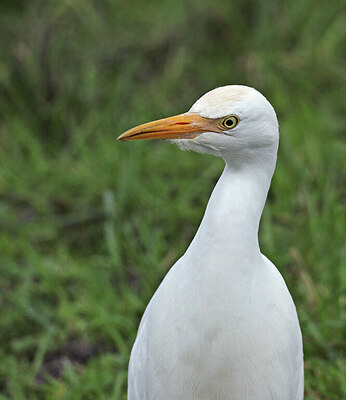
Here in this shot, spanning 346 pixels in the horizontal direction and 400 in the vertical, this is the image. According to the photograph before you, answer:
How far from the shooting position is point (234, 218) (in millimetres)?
1827

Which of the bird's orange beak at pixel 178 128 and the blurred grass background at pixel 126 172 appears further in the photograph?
the blurred grass background at pixel 126 172

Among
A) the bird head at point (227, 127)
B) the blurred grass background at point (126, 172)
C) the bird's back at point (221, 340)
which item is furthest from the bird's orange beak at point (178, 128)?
the blurred grass background at point (126, 172)

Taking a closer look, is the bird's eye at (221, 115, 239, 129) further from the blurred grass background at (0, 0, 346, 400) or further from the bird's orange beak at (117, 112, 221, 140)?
the blurred grass background at (0, 0, 346, 400)

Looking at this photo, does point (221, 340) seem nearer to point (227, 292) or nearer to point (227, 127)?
point (227, 292)

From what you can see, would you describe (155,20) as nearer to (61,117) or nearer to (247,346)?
(61,117)

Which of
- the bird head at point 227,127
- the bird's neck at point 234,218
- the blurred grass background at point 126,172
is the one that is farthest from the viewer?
the blurred grass background at point 126,172

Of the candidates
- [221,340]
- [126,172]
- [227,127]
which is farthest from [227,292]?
[126,172]

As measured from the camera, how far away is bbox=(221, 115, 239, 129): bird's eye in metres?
1.74

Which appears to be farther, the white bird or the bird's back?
the bird's back

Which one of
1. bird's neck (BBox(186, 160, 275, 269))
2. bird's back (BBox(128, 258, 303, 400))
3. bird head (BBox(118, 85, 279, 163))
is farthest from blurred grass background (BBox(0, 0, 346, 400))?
bird head (BBox(118, 85, 279, 163))

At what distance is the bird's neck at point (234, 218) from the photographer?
183cm

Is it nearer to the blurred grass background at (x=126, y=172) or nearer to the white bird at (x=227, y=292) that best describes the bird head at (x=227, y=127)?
the white bird at (x=227, y=292)

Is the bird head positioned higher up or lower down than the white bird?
higher up

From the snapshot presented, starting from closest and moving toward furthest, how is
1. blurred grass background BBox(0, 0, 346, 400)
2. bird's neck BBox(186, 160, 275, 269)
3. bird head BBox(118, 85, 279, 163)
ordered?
bird head BBox(118, 85, 279, 163)
bird's neck BBox(186, 160, 275, 269)
blurred grass background BBox(0, 0, 346, 400)
